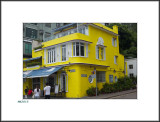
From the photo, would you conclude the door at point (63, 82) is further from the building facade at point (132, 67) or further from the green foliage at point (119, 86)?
the building facade at point (132, 67)

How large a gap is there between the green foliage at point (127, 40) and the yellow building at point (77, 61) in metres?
7.64

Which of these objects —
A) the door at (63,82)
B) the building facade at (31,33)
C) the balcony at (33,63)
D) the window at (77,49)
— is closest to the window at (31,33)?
the building facade at (31,33)

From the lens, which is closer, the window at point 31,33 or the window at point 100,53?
the window at point 100,53

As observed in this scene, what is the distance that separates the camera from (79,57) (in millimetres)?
19125

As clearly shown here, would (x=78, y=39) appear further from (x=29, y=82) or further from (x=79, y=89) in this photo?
(x=29, y=82)

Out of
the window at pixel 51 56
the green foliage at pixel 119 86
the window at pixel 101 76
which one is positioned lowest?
the green foliage at pixel 119 86

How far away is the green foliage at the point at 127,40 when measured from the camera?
1302 inches

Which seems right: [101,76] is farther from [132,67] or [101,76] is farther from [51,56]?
[132,67]

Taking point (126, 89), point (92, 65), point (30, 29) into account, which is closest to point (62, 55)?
point (92, 65)

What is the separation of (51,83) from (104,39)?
327 inches

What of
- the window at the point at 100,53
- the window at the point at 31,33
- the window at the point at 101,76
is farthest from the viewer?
the window at the point at 31,33

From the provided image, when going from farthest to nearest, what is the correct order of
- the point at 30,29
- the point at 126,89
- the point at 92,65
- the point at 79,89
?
1. the point at 30,29
2. the point at 126,89
3. the point at 92,65
4. the point at 79,89

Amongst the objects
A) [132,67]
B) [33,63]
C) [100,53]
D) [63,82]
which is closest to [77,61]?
[63,82]

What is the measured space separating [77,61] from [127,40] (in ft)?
60.7
